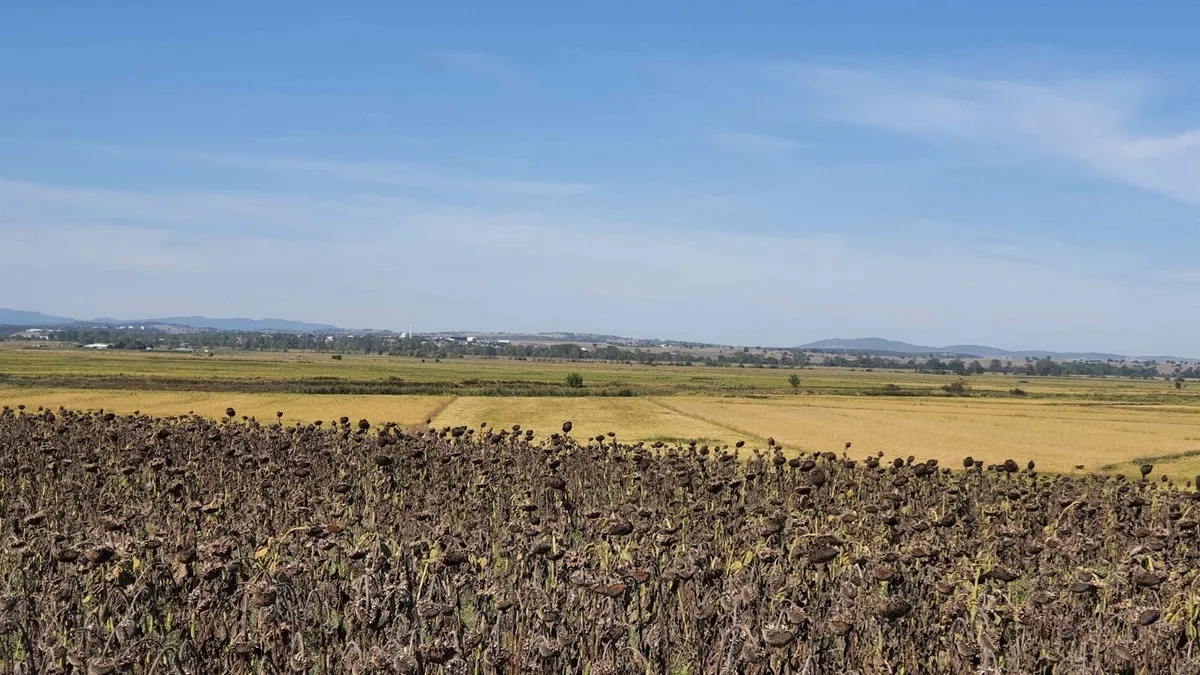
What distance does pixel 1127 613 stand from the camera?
6348 mm

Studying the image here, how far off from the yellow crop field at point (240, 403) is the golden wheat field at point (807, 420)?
0.09 metres

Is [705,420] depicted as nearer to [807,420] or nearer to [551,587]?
[807,420]

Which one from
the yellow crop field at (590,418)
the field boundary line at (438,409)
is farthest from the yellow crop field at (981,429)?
the field boundary line at (438,409)

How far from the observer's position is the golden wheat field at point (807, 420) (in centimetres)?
3788

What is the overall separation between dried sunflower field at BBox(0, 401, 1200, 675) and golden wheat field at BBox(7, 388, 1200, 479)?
75.0ft

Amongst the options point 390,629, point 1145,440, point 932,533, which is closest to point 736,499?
point 932,533

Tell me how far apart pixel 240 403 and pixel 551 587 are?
52.2 meters

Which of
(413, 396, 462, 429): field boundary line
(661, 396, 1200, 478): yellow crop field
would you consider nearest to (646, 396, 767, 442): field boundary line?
(661, 396, 1200, 478): yellow crop field

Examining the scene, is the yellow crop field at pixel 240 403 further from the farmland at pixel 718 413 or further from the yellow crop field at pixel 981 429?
the yellow crop field at pixel 981 429

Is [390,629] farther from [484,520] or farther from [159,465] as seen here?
[159,465]

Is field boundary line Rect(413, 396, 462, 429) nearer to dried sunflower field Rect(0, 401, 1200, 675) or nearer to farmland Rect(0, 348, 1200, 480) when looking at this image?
farmland Rect(0, 348, 1200, 480)

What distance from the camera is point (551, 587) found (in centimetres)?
767

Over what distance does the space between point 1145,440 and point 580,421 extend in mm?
26620

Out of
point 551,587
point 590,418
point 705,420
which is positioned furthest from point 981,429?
point 551,587
